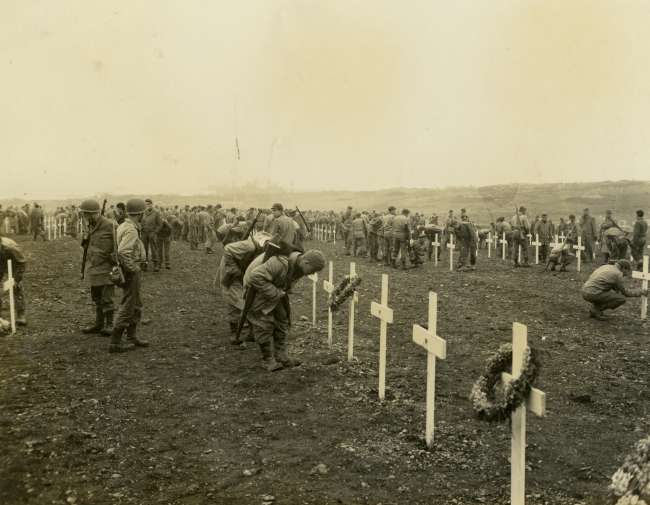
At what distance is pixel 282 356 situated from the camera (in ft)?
27.2

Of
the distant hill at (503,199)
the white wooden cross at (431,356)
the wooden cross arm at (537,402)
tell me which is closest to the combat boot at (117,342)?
the white wooden cross at (431,356)

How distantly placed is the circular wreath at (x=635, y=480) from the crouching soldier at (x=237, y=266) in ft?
22.9

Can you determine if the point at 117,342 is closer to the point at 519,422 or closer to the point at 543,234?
the point at 519,422

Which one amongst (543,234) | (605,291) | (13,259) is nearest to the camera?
(13,259)

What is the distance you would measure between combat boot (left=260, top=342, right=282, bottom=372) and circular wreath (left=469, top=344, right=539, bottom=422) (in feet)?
13.2

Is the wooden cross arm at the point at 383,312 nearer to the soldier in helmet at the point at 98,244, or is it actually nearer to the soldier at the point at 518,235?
the soldier in helmet at the point at 98,244

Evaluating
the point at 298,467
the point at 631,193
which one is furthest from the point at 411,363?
the point at 631,193

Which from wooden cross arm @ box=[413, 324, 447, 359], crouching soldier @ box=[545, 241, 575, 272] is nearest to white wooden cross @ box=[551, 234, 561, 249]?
crouching soldier @ box=[545, 241, 575, 272]

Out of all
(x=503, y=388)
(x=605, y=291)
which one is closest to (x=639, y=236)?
(x=605, y=291)

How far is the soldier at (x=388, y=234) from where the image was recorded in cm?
2100

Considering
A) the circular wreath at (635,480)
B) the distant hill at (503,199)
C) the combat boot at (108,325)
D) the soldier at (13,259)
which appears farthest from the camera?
the distant hill at (503,199)

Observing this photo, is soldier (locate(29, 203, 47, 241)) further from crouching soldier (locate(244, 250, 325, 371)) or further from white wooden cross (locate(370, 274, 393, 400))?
white wooden cross (locate(370, 274, 393, 400))

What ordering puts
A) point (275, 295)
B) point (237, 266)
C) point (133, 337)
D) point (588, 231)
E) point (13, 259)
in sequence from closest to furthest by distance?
point (275, 295) → point (133, 337) → point (237, 266) → point (13, 259) → point (588, 231)

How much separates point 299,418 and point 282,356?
1.98 m
